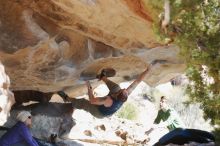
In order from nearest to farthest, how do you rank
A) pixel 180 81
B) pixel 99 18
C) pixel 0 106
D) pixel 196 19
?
pixel 196 19 → pixel 0 106 → pixel 99 18 → pixel 180 81

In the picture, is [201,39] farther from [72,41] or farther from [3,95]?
[72,41]

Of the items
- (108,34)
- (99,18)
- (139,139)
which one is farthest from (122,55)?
(139,139)

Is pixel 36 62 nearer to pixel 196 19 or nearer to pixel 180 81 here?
pixel 196 19

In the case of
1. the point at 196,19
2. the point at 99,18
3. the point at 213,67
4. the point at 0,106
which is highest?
the point at 99,18

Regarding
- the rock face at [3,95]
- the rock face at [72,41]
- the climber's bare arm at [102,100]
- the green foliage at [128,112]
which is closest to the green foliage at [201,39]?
the rock face at [72,41]

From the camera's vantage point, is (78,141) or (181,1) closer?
(181,1)

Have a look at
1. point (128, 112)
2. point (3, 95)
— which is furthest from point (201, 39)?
point (128, 112)

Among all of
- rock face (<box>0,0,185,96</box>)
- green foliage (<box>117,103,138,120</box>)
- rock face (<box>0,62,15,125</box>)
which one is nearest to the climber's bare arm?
rock face (<box>0,0,185,96</box>)
